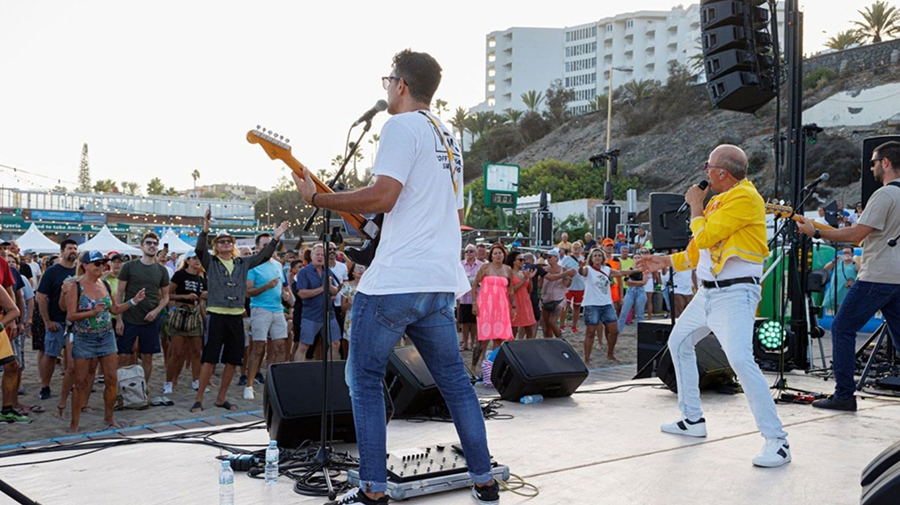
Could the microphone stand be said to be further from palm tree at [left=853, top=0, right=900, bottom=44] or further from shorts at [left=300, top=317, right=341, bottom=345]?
palm tree at [left=853, top=0, right=900, bottom=44]

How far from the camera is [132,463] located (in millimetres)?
4090

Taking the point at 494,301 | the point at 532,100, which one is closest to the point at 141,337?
the point at 494,301

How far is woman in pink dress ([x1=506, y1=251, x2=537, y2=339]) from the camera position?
1093cm

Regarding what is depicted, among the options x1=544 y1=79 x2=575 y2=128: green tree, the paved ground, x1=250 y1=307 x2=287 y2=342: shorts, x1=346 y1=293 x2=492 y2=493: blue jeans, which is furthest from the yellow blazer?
x1=544 y1=79 x2=575 y2=128: green tree

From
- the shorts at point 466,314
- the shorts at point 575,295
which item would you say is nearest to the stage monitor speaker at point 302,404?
the shorts at point 466,314

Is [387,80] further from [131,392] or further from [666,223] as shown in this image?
[131,392]

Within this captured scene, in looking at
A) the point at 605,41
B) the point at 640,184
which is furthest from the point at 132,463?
the point at 605,41

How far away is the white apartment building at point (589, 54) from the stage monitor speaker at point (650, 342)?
9536 cm

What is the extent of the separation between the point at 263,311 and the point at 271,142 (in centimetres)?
607

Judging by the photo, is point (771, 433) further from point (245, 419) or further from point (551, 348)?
point (245, 419)

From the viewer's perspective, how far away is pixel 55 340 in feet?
27.7

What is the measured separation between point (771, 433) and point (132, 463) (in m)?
3.60

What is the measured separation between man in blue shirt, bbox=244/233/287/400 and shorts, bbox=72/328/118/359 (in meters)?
2.13

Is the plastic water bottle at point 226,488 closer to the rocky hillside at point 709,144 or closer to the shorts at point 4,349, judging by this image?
the shorts at point 4,349
